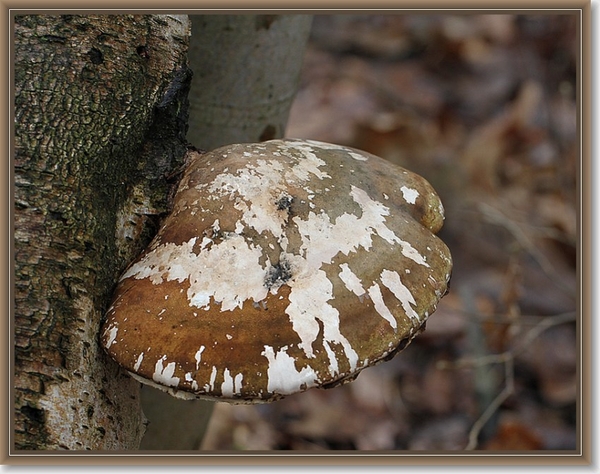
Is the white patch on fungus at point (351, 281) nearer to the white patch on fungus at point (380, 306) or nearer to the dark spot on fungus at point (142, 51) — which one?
the white patch on fungus at point (380, 306)

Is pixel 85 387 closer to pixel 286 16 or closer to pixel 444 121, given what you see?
pixel 286 16

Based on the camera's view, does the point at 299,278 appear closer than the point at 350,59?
Yes

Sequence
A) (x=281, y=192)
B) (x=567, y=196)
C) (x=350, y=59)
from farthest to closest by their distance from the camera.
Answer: (x=350, y=59), (x=567, y=196), (x=281, y=192)

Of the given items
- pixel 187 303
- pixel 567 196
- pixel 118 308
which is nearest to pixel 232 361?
pixel 187 303

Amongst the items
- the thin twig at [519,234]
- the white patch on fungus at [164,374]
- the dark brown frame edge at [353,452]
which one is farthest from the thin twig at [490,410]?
the white patch on fungus at [164,374]

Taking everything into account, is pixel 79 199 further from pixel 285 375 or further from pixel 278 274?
pixel 285 375

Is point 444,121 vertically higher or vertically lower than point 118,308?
lower

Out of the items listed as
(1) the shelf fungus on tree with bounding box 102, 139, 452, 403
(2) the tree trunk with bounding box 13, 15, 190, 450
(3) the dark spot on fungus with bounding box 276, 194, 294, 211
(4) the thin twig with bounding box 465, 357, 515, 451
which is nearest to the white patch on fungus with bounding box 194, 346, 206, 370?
(1) the shelf fungus on tree with bounding box 102, 139, 452, 403

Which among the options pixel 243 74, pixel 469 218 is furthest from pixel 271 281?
pixel 469 218
